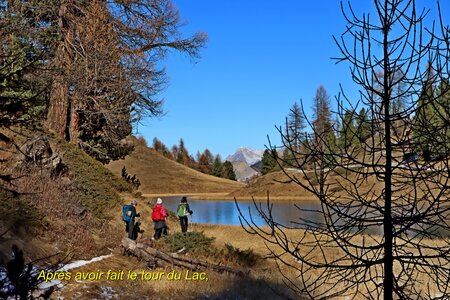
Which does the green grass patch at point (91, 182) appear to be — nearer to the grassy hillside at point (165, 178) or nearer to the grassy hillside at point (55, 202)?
the grassy hillside at point (55, 202)

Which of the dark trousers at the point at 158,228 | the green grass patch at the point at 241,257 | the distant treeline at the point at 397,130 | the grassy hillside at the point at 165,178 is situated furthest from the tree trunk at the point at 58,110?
the grassy hillside at the point at 165,178

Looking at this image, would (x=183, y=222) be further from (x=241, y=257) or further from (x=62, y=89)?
(x=62, y=89)

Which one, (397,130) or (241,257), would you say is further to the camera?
(241,257)

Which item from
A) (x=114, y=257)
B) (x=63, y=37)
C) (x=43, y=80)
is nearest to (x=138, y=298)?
(x=114, y=257)

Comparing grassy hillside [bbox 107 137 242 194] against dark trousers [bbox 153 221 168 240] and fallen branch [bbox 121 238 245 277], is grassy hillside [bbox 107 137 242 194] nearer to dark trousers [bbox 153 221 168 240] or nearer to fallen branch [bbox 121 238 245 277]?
dark trousers [bbox 153 221 168 240]

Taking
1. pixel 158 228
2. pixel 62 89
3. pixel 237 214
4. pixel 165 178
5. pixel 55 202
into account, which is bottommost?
pixel 237 214

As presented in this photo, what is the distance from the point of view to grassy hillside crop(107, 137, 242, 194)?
85188mm

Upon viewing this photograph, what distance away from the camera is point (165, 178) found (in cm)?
9075

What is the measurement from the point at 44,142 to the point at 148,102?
703 centimetres

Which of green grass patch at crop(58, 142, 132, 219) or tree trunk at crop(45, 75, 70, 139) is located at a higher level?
tree trunk at crop(45, 75, 70, 139)

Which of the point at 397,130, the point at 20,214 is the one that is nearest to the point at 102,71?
the point at 20,214

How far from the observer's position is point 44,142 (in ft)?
50.1

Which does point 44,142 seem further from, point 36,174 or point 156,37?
point 156,37

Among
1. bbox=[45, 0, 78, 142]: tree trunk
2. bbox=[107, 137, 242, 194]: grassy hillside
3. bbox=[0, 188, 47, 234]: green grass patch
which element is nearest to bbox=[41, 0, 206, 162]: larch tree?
bbox=[45, 0, 78, 142]: tree trunk
